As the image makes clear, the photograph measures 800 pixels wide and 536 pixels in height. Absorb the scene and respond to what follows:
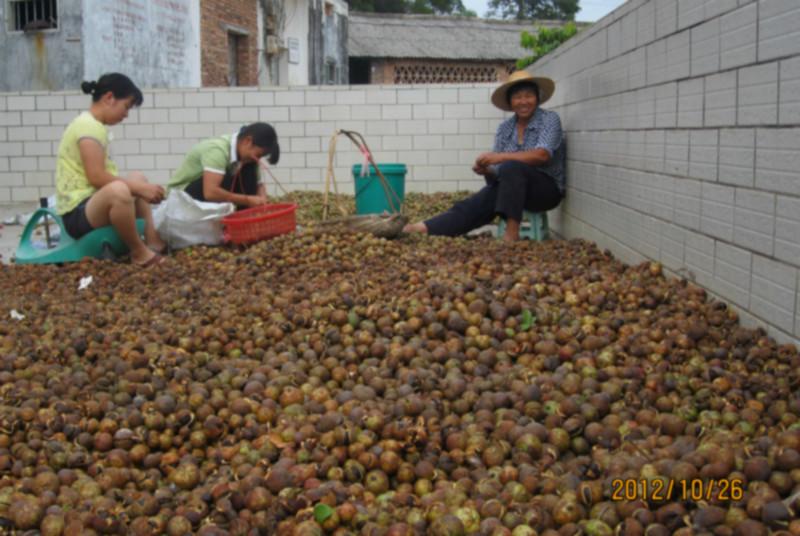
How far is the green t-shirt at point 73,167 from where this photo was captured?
5684 mm

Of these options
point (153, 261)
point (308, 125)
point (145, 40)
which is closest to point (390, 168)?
point (308, 125)

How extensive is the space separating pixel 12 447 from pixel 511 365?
184 centimetres

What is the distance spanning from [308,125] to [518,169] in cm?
408

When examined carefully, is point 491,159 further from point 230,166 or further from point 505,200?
point 230,166

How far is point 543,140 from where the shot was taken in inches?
250

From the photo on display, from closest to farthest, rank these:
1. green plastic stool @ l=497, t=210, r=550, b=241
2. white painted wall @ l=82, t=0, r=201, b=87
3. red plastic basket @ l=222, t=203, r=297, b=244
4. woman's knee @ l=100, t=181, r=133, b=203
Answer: woman's knee @ l=100, t=181, r=133, b=203 → red plastic basket @ l=222, t=203, r=297, b=244 → green plastic stool @ l=497, t=210, r=550, b=241 → white painted wall @ l=82, t=0, r=201, b=87

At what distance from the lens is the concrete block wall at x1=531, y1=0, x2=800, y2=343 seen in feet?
9.84

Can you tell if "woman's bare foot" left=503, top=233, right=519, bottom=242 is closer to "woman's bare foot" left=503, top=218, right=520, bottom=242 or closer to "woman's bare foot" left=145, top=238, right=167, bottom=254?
"woman's bare foot" left=503, top=218, right=520, bottom=242

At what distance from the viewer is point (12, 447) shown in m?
2.69

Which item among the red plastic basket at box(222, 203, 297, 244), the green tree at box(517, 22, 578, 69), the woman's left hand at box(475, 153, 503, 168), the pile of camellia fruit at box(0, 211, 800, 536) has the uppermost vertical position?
the green tree at box(517, 22, 578, 69)

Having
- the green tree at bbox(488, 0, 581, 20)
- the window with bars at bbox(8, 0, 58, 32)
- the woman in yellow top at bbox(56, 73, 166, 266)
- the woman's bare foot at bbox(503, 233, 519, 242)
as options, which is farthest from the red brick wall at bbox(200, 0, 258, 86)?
the green tree at bbox(488, 0, 581, 20)

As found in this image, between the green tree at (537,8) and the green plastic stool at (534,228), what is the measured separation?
3858 centimetres

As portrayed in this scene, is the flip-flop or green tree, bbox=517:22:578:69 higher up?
green tree, bbox=517:22:578:69

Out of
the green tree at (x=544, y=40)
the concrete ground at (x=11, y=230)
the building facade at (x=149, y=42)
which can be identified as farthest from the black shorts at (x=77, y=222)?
the green tree at (x=544, y=40)
